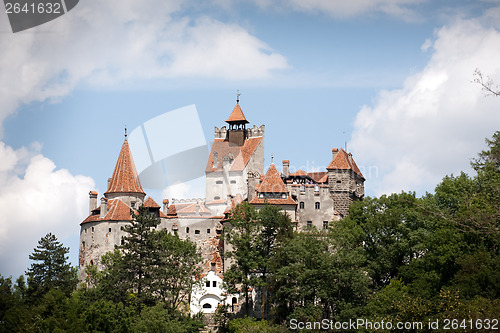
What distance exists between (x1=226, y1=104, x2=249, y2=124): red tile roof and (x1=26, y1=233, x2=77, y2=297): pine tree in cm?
2838

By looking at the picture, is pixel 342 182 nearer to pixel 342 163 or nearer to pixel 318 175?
pixel 342 163

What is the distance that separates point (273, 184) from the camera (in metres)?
79.2

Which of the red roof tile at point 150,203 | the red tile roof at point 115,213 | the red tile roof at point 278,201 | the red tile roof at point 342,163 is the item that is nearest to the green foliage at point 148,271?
the red tile roof at point 278,201

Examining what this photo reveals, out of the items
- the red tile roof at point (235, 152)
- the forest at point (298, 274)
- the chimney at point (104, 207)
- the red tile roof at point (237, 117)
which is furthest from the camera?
the red tile roof at point (237, 117)

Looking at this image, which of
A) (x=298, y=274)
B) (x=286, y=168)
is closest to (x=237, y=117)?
(x=286, y=168)

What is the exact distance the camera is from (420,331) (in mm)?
50469

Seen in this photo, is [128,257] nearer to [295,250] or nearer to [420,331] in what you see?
[295,250]

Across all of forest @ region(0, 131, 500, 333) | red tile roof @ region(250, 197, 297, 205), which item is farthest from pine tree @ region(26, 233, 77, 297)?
red tile roof @ region(250, 197, 297, 205)

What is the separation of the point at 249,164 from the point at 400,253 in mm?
25756

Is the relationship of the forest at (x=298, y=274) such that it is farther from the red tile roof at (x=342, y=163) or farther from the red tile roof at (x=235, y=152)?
the red tile roof at (x=235, y=152)

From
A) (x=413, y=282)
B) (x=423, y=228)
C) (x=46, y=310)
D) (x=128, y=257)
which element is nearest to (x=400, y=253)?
(x=423, y=228)

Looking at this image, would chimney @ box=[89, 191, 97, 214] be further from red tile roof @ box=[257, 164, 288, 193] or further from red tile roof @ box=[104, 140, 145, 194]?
red tile roof @ box=[257, 164, 288, 193]

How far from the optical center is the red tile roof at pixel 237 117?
9375 centimetres

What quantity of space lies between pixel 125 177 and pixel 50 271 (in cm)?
1942
